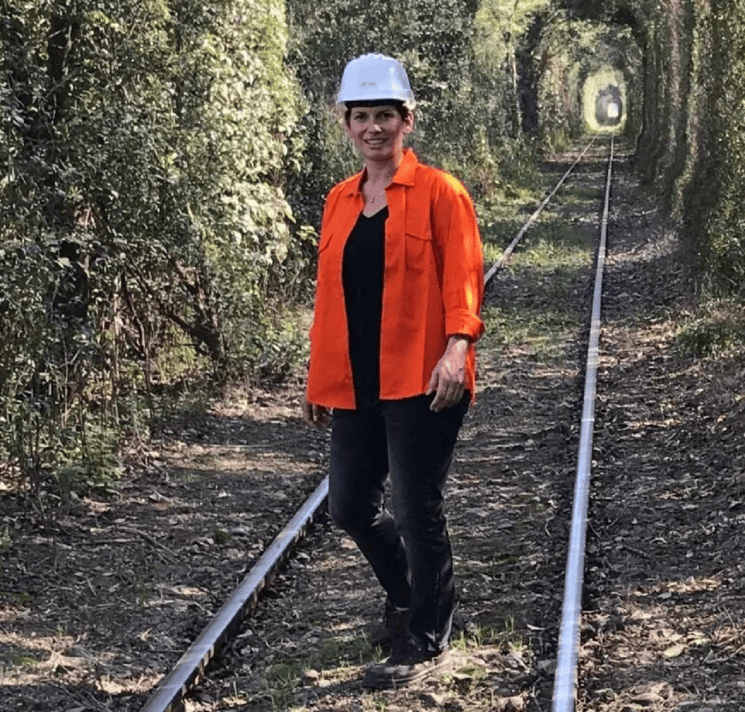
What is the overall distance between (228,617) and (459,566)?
1.36m

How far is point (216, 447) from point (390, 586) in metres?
3.98

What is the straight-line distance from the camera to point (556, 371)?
36.7 feet

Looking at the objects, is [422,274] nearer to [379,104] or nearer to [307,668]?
[379,104]

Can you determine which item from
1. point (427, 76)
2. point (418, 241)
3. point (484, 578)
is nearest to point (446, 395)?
point (418, 241)

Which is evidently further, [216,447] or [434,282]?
[216,447]

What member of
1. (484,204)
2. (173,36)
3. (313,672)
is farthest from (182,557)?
(484,204)

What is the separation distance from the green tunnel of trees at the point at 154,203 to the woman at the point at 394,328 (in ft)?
9.39

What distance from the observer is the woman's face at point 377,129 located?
447 cm

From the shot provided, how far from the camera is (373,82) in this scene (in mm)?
4434

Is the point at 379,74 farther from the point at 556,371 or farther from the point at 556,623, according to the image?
the point at 556,371

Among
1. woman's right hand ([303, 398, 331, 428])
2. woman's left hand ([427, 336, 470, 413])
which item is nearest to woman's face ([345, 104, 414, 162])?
woman's left hand ([427, 336, 470, 413])

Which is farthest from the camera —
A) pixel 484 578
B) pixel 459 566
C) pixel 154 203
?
pixel 154 203

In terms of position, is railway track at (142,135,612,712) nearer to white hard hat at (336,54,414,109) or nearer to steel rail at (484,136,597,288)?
white hard hat at (336,54,414,109)

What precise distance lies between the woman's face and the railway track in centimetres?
200
